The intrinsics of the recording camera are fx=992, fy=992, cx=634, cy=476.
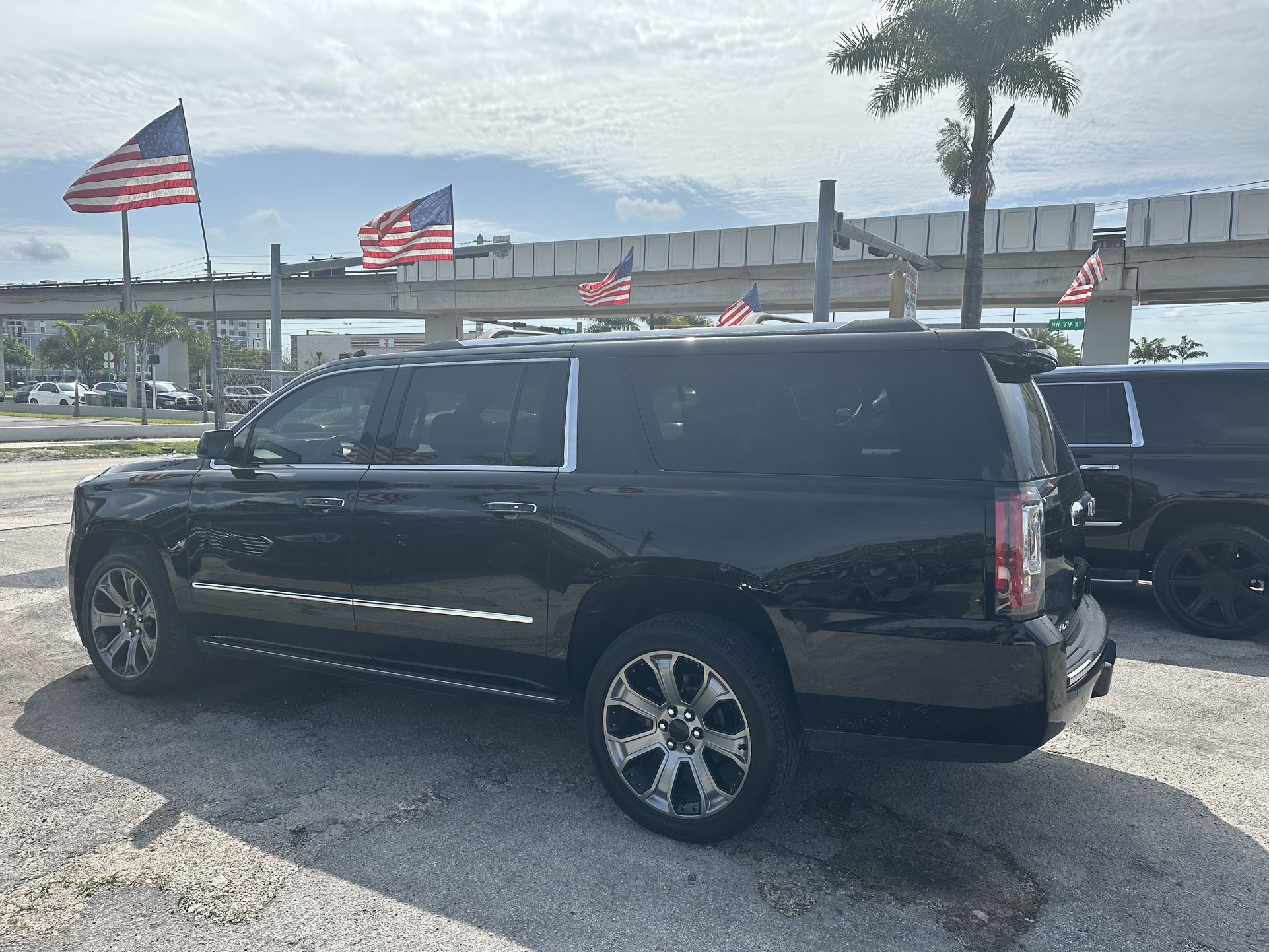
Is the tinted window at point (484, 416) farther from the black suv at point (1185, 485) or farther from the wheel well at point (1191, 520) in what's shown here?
the wheel well at point (1191, 520)

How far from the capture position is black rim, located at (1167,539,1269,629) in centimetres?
660

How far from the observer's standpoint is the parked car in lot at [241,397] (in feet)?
70.9

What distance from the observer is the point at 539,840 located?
367 centimetres

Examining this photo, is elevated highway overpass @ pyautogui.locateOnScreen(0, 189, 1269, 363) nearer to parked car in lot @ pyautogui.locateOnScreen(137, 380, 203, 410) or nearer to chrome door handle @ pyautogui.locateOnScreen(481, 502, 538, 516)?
parked car in lot @ pyautogui.locateOnScreen(137, 380, 203, 410)

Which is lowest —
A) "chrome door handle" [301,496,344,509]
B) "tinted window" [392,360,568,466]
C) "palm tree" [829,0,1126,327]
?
"chrome door handle" [301,496,344,509]

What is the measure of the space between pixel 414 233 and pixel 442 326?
26.7 meters

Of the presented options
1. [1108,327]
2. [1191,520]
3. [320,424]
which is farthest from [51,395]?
[1191,520]

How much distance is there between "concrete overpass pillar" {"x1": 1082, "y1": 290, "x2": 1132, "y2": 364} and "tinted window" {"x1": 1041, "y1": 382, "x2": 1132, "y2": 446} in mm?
27369

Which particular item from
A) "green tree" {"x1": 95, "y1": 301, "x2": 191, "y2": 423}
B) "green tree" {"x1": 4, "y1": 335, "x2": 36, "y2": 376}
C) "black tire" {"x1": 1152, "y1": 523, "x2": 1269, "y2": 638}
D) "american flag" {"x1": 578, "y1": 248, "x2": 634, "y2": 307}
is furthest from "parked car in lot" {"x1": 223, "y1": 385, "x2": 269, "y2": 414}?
"green tree" {"x1": 4, "y1": 335, "x2": 36, "y2": 376}

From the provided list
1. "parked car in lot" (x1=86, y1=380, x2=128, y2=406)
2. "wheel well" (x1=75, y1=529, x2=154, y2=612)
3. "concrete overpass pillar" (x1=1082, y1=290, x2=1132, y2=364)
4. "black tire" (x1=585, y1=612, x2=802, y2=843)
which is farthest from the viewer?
"parked car in lot" (x1=86, y1=380, x2=128, y2=406)

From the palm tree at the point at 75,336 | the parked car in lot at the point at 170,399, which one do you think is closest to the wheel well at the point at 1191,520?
the palm tree at the point at 75,336

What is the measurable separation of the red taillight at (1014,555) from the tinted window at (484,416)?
1690 mm

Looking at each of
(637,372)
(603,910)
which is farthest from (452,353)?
(603,910)

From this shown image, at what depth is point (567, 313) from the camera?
45.1 metres
